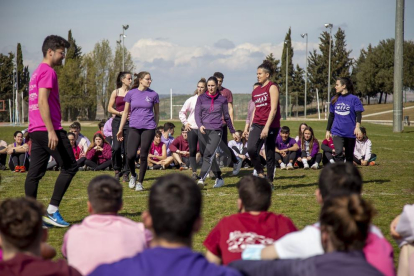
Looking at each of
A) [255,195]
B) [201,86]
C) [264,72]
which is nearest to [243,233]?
[255,195]

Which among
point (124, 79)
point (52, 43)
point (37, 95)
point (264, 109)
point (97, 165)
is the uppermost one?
point (52, 43)

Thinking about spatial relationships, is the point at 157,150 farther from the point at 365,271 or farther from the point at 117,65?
the point at 117,65

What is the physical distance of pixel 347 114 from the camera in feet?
33.3

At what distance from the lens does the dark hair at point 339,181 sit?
3613 mm

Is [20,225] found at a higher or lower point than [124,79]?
lower

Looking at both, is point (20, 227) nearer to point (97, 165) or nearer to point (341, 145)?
point (341, 145)

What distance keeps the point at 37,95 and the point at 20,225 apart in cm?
405

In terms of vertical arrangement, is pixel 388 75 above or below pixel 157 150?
above

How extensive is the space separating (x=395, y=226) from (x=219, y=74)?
841 centimetres

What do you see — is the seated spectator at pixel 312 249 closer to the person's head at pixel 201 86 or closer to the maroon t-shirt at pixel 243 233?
the maroon t-shirt at pixel 243 233

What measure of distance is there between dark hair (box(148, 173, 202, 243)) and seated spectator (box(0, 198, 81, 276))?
614mm

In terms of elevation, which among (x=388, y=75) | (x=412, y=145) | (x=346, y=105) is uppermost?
(x=388, y=75)

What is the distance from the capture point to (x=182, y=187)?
2.36 meters

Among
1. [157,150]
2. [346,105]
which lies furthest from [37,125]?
[157,150]
